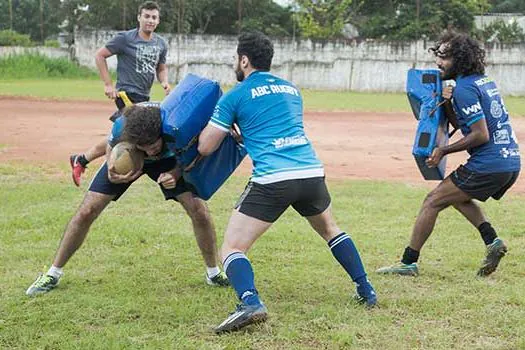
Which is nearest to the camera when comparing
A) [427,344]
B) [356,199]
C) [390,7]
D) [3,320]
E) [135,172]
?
[427,344]

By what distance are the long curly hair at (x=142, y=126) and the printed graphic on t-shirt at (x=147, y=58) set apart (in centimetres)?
358

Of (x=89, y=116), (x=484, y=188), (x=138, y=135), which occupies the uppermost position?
(x=138, y=135)

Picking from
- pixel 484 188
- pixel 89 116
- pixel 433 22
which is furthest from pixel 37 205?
pixel 433 22

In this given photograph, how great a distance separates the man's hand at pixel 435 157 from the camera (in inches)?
252

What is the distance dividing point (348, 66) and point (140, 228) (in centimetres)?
3285

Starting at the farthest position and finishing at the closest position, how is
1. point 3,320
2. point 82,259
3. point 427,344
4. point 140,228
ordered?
point 140,228 → point 82,259 → point 3,320 → point 427,344

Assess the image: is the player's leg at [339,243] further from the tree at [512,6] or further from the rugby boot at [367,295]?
the tree at [512,6]

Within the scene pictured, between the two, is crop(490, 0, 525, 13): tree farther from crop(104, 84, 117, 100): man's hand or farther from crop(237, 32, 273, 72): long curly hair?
crop(237, 32, 273, 72): long curly hair

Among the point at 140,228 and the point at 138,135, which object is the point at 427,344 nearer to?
the point at 138,135

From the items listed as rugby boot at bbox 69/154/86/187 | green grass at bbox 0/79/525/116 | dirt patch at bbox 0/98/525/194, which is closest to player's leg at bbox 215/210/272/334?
rugby boot at bbox 69/154/86/187

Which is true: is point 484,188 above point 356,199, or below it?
above

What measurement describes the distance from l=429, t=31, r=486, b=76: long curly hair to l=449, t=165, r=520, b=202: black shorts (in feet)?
2.56

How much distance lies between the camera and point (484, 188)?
647 cm

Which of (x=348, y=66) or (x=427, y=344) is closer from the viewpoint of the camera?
(x=427, y=344)
